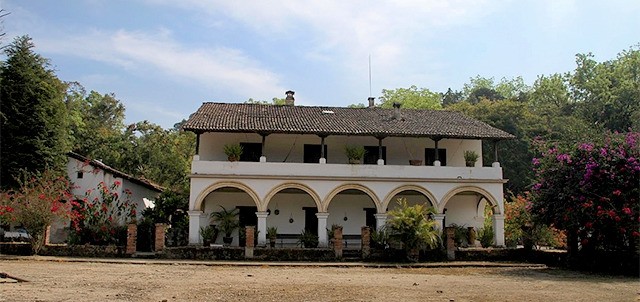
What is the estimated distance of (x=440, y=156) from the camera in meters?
25.7

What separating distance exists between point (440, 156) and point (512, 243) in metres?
5.05

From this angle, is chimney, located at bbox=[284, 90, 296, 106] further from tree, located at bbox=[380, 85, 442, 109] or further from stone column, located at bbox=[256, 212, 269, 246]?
tree, located at bbox=[380, 85, 442, 109]

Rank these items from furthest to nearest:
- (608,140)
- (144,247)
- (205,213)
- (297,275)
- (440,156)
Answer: (440,156), (205,213), (144,247), (608,140), (297,275)

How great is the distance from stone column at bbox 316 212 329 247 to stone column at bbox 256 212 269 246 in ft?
7.14

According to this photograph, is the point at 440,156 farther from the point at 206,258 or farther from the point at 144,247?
the point at 144,247

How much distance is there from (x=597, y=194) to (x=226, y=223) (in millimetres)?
13987

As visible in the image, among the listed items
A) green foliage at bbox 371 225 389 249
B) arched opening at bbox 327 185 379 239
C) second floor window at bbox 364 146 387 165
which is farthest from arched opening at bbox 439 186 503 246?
green foliage at bbox 371 225 389 249

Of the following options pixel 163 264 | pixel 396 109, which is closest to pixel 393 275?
pixel 163 264

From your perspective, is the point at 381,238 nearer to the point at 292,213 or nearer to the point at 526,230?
the point at 292,213

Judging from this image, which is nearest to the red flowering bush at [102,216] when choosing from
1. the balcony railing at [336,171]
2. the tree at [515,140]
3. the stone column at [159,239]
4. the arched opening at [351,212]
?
the stone column at [159,239]

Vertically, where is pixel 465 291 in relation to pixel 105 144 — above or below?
below

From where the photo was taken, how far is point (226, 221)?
22828 millimetres

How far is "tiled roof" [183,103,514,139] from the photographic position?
22609 millimetres

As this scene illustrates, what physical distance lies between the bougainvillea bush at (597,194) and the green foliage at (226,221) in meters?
12.0
